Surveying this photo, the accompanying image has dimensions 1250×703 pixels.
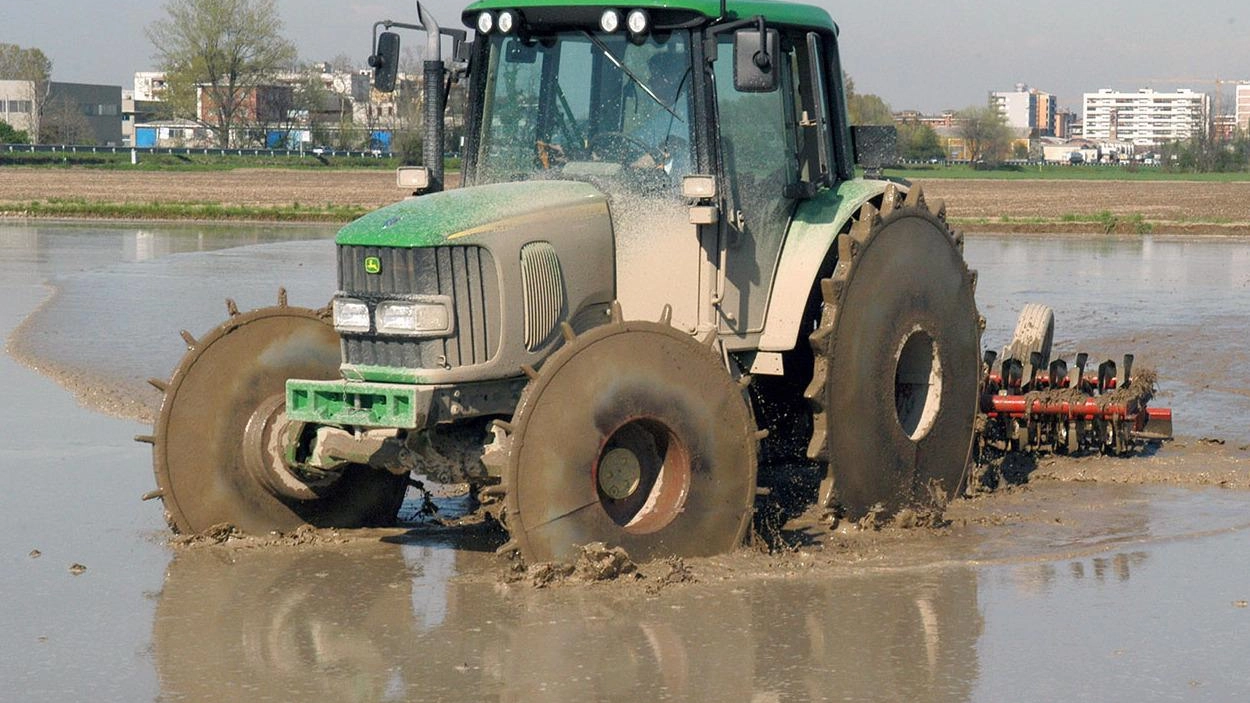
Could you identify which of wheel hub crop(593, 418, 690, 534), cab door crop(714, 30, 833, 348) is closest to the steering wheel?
cab door crop(714, 30, 833, 348)

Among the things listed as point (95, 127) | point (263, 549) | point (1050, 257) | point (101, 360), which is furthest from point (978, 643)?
point (95, 127)

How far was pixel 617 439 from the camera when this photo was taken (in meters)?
7.59

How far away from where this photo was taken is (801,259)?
8.48m

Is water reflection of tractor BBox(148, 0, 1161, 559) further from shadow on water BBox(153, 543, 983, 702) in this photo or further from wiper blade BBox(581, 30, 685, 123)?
shadow on water BBox(153, 543, 983, 702)

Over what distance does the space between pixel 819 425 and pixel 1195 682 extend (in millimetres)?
2526

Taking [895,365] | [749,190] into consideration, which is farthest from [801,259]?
[895,365]

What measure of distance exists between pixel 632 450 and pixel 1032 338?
16.6 ft

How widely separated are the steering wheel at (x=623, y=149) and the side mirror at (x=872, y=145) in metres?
1.78

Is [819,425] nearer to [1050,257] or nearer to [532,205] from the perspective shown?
[532,205]

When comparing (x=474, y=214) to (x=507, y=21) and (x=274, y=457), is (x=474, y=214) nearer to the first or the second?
(x=507, y=21)

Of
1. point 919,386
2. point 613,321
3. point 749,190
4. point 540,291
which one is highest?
point 749,190

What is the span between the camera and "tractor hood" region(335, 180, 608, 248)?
730 cm

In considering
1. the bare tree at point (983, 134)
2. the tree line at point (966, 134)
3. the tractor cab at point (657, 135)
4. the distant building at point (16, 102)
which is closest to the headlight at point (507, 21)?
the tractor cab at point (657, 135)

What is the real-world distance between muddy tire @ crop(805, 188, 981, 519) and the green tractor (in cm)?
2
